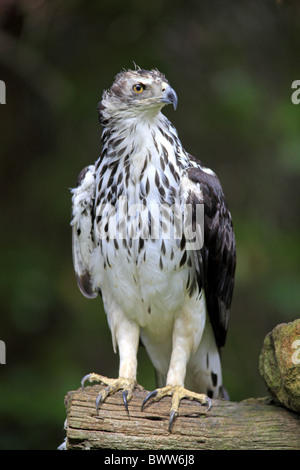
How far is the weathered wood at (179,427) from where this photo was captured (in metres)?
3.90

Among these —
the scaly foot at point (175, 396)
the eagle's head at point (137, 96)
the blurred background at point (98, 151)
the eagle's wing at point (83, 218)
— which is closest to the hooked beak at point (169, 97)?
the eagle's head at point (137, 96)

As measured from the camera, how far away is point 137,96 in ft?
13.6

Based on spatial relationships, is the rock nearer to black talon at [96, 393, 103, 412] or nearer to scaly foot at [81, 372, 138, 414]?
scaly foot at [81, 372, 138, 414]

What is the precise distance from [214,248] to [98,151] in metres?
3.12

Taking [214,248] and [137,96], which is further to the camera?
[214,248]

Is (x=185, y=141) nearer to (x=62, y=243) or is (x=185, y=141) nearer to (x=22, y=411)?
(x=62, y=243)

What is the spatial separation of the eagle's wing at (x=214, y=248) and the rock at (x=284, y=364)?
61 cm

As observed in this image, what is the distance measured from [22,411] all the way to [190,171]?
3184 millimetres

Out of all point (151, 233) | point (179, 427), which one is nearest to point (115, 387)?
point (179, 427)

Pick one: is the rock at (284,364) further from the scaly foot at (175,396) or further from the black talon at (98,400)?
the black talon at (98,400)

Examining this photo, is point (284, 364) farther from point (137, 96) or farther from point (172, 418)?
point (137, 96)

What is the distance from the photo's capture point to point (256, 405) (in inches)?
164

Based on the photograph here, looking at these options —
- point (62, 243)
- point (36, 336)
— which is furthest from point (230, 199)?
point (36, 336)

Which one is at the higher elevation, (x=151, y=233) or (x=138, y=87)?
(x=138, y=87)
